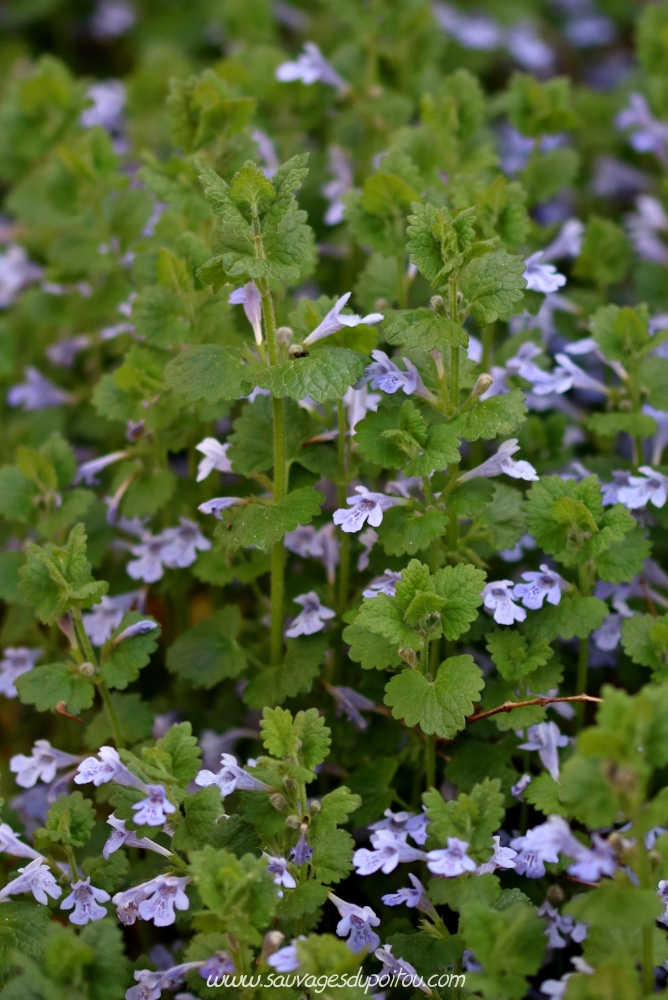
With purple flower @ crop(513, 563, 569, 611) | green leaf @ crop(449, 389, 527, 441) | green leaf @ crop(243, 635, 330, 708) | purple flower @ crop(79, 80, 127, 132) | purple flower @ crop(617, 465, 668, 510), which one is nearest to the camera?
green leaf @ crop(449, 389, 527, 441)

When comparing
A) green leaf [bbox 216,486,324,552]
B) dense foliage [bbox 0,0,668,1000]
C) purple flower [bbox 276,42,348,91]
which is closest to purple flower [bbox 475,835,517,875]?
dense foliage [bbox 0,0,668,1000]

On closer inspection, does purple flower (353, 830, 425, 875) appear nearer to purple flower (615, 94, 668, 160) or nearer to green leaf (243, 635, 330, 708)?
Result: green leaf (243, 635, 330, 708)

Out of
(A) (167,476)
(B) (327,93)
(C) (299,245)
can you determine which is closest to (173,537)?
(A) (167,476)

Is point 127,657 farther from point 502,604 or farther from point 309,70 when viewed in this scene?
point 309,70

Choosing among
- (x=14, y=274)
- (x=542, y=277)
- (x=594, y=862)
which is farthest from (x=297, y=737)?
(x=14, y=274)

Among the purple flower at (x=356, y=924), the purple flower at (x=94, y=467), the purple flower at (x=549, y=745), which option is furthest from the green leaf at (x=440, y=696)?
the purple flower at (x=94, y=467)

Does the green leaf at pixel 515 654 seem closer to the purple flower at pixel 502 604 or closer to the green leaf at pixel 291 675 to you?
the purple flower at pixel 502 604
